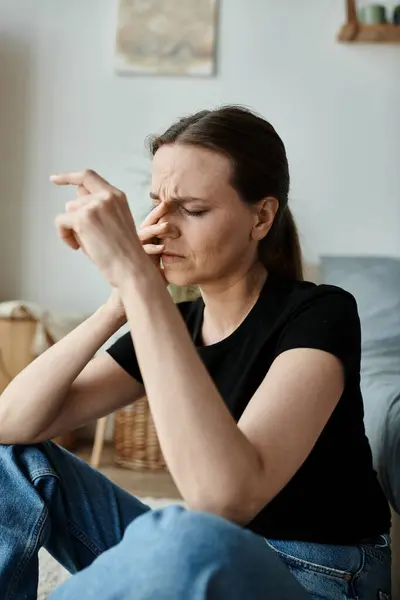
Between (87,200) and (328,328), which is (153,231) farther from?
(328,328)

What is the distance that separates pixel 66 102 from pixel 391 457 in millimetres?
2209

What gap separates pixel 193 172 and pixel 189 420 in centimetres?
45

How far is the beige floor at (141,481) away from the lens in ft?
7.93

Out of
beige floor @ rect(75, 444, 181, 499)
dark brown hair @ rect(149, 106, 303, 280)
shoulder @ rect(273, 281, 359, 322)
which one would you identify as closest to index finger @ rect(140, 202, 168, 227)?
dark brown hair @ rect(149, 106, 303, 280)

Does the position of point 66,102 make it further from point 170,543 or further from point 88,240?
point 170,543

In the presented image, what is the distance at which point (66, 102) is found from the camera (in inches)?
118

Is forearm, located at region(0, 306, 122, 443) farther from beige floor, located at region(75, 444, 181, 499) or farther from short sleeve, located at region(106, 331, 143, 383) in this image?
beige floor, located at region(75, 444, 181, 499)

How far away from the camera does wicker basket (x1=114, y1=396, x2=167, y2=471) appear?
8.55 ft

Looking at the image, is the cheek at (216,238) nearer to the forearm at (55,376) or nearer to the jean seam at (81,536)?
the forearm at (55,376)

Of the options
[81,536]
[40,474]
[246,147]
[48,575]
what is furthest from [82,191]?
[48,575]

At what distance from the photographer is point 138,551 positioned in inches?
27.2

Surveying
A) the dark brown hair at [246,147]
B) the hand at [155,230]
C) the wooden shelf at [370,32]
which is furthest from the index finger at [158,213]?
the wooden shelf at [370,32]

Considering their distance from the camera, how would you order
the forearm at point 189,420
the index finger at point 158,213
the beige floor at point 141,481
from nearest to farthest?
the forearm at point 189,420
the index finger at point 158,213
the beige floor at point 141,481

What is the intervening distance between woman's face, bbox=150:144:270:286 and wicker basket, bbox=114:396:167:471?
1.55 m
